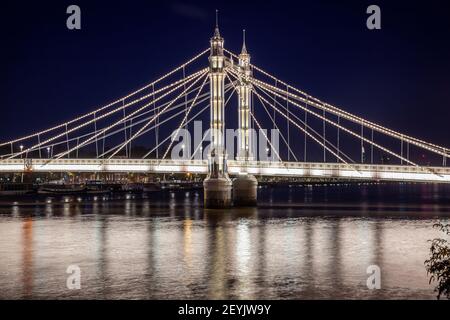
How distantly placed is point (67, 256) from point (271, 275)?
9304 millimetres

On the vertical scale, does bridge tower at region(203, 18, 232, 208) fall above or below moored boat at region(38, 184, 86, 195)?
above

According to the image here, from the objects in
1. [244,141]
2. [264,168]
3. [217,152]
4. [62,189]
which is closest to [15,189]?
[62,189]

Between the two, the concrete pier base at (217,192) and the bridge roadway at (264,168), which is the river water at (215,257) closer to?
the bridge roadway at (264,168)

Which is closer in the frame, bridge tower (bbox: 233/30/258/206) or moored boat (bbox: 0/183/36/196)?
bridge tower (bbox: 233/30/258/206)

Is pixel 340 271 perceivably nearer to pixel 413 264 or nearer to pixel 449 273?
pixel 413 264

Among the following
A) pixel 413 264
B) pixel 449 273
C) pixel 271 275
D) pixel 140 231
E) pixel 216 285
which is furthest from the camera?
pixel 140 231

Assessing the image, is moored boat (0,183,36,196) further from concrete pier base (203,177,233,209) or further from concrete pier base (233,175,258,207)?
concrete pier base (203,177,233,209)

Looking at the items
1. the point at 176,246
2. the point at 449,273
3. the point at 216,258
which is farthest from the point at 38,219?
the point at 449,273

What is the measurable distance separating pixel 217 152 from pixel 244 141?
633 cm

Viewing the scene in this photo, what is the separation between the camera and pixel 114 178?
168 meters

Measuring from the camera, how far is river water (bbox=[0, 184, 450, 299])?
67.7ft

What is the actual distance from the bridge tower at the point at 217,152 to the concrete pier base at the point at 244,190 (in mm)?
3456

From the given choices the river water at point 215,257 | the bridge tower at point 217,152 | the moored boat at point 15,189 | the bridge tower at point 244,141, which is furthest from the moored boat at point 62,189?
the river water at point 215,257

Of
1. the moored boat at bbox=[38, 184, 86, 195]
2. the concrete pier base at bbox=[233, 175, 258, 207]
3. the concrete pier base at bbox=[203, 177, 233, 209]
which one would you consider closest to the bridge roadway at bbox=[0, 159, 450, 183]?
the concrete pier base at bbox=[233, 175, 258, 207]
